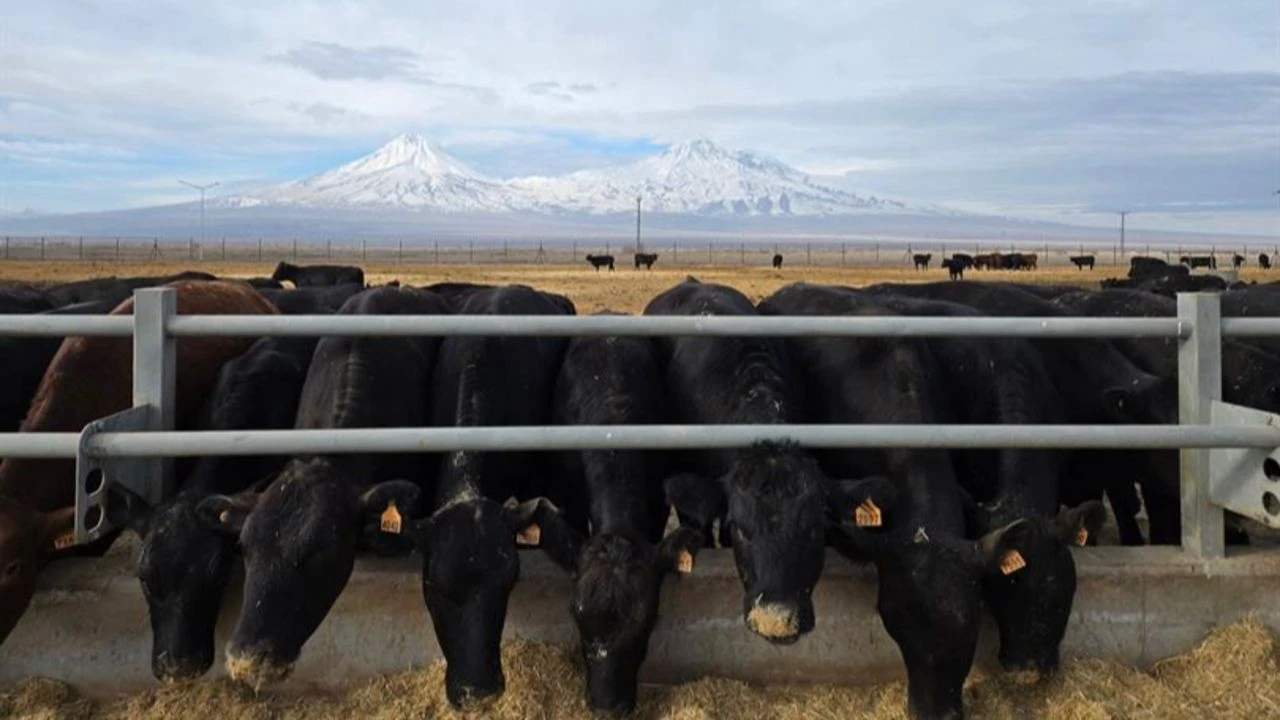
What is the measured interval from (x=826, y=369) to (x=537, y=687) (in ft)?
8.37

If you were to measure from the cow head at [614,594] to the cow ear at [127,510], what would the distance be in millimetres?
1752

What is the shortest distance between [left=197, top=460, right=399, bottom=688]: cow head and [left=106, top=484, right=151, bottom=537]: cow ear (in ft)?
0.95

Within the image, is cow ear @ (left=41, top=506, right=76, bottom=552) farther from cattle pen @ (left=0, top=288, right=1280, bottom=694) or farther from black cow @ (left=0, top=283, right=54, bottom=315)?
black cow @ (left=0, top=283, right=54, bottom=315)

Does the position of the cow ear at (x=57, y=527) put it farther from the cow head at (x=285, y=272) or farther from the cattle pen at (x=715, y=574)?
the cow head at (x=285, y=272)

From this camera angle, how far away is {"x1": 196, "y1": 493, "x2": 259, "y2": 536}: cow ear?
4590mm

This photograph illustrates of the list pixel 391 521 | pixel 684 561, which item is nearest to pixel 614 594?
pixel 684 561

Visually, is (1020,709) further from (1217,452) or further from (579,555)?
(579,555)

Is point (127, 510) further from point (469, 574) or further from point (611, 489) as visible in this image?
point (611, 489)

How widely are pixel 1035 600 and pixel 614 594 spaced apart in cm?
190

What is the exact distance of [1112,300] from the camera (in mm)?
8461

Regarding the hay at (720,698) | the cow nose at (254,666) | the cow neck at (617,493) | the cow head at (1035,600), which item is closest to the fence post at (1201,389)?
the hay at (720,698)

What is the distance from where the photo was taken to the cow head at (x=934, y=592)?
4465 millimetres

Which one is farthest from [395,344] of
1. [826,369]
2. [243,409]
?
[826,369]

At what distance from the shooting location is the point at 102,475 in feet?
15.1
